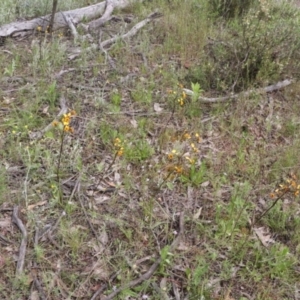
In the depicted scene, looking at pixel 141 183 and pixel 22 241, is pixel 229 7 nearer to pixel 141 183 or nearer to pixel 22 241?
pixel 141 183

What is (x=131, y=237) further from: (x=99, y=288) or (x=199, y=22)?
(x=199, y=22)

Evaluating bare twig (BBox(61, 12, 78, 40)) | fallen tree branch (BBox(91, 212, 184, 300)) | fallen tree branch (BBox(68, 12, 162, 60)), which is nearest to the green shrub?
fallen tree branch (BBox(68, 12, 162, 60))

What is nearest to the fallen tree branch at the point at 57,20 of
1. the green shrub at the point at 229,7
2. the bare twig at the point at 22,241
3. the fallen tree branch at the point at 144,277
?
the green shrub at the point at 229,7

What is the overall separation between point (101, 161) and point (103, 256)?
92cm

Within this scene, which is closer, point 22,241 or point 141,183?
point 22,241

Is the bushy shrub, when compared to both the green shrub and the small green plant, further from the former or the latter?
the small green plant

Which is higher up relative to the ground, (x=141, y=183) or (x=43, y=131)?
(x=43, y=131)

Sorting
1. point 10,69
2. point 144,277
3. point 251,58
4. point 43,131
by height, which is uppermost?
point 251,58

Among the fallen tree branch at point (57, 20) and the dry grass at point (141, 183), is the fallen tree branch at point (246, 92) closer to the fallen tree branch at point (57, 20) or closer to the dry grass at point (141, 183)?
the dry grass at point (141, 183)

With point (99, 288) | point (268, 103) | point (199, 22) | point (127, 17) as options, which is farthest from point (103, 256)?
point (127, 17)

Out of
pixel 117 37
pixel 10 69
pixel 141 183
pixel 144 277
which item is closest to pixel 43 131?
pixel 141 183

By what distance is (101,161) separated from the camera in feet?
A: 11.4

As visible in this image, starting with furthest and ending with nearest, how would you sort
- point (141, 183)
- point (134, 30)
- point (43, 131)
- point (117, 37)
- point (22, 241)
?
1. point (134, 30)
2. point (117, 37)
3. point (43, 131)
4. point (141, 183)
5. point (22, 241)

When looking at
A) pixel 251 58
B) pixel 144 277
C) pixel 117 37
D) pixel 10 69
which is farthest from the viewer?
pixel 117 37
